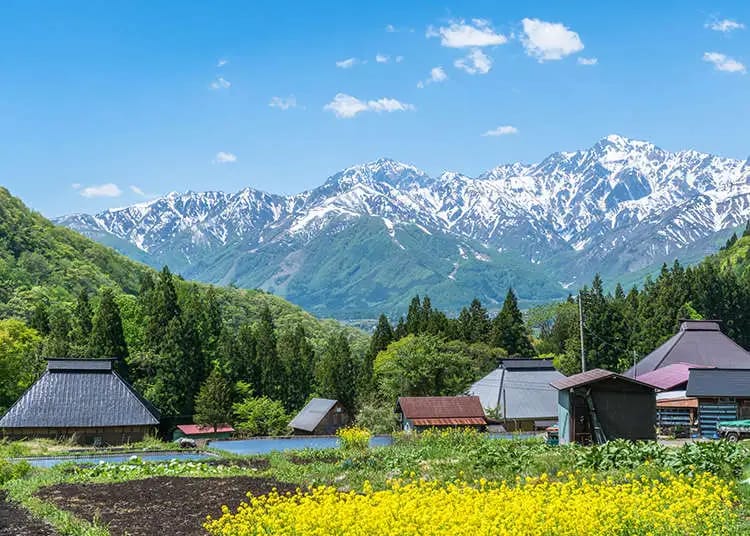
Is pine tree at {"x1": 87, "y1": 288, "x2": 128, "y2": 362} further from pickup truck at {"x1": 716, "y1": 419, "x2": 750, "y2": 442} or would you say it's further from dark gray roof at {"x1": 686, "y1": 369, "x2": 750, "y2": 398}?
pickup truck at {"x1": 716, "y1": 419, "x2": 750, "y2": 442}

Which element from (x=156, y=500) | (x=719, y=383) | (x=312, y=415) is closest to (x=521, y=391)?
(x=312, y=415)

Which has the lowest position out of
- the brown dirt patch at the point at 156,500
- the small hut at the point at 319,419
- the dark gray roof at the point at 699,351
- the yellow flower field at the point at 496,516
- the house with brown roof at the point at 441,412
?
the small hut at the point at 319,419

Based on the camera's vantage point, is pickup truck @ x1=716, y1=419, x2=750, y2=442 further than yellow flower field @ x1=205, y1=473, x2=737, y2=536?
Yes

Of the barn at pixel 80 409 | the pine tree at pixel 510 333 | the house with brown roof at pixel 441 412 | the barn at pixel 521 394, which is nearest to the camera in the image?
the barn at pixel 80 409

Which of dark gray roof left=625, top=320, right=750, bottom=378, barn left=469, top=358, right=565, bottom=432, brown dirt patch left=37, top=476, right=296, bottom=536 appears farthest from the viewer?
barn left=469, top=358, right=565, bottom=432

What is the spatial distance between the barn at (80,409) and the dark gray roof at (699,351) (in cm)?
3092

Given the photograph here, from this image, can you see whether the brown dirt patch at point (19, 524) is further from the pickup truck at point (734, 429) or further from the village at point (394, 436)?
the pickup truck at point (734, 429)

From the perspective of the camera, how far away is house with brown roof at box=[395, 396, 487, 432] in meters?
43.8

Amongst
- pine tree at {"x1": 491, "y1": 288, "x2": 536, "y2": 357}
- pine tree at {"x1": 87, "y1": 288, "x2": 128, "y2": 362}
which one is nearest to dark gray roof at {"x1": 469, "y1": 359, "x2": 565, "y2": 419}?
pine tree at {"x1": 491, "y1": 288, "x2": 536, "y2": 357}

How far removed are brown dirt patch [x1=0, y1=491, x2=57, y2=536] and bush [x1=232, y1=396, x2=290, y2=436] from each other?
3813cm

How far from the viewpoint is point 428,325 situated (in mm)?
69000

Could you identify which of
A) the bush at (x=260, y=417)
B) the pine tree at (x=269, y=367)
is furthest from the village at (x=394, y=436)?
the pine tree at (x=269, y=367)

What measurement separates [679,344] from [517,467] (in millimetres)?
37604

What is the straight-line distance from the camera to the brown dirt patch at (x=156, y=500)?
518 inches
